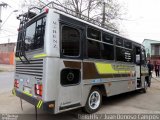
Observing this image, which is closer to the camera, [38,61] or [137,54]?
[38,61]

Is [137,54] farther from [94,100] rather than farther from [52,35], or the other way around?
[52,35]

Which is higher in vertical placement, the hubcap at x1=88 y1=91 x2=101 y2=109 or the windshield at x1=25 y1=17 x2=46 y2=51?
the windshield at x1=25 y1=17 x2=46 y2=51

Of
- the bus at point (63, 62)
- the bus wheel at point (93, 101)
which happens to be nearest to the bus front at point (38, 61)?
the bus at point (63, 62)

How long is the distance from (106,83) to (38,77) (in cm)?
273

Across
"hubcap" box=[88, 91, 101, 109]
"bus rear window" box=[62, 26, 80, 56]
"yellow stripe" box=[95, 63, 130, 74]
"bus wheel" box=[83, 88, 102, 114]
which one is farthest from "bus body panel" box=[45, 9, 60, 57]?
"hubcap" box=[88, 91, 101, 109]

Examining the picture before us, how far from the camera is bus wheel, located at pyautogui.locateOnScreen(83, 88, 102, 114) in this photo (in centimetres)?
596

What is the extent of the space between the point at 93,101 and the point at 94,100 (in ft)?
0.23

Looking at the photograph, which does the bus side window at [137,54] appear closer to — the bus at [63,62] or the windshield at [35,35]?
the bus at [63,62]

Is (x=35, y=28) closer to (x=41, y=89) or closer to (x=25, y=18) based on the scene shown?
(x=25, y=18)

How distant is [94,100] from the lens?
20.9 feet

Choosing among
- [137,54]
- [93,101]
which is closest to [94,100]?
[93,101]

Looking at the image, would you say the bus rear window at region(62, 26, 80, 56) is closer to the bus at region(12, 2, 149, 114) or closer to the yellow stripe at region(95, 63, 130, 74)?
the bus at region(12, 2, 149, 114)

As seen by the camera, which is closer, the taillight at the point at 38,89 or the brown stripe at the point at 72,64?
the taillight at the point at 38,89

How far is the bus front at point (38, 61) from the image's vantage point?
455 centimetres
